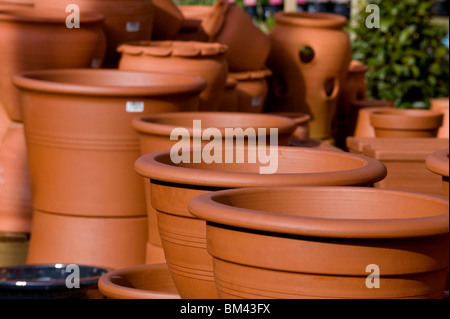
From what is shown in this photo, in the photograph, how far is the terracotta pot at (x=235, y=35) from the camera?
15.9ft

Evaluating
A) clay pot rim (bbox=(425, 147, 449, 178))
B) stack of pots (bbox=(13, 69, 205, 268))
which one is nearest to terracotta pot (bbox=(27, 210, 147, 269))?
stack of pots (bbox=(13, 69, 205, 268))

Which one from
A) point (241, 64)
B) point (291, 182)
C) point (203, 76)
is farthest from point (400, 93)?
point (291, 182)

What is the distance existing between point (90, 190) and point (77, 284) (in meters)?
0.70

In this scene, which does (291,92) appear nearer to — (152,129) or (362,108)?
(362,108)

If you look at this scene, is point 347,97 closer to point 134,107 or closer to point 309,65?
point 309,65

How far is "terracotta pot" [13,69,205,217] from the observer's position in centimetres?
349

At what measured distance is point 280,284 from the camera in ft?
6.09

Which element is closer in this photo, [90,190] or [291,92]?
[90,190]

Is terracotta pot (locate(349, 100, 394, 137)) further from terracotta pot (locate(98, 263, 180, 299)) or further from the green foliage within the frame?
terracotta pot (locate(98, 263, 180, 299))

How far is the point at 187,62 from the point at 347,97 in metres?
2.06

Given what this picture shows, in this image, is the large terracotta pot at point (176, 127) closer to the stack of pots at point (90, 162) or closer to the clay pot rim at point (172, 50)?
the stack of pots at point (90, 162)

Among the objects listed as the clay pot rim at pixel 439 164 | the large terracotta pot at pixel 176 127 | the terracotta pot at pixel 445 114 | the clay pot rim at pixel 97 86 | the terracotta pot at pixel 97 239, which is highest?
the clay pot rim at pixel 439 164

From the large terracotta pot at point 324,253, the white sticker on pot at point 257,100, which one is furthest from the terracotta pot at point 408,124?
the large terracotta pot at point 324,253

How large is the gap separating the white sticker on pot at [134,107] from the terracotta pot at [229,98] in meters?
0.92
